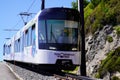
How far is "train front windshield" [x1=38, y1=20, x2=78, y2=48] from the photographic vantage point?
65.9 feet

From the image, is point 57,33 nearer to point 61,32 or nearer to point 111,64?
point 61,32

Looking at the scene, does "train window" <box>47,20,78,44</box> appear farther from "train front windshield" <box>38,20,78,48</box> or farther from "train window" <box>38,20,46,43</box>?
"train window" <box>38,20,46,43</box>

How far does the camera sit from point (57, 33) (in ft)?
66.4

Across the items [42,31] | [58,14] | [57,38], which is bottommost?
[57,38]

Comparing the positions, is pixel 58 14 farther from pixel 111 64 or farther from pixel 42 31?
pixel 111 64

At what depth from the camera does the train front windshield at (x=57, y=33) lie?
20.1 meters

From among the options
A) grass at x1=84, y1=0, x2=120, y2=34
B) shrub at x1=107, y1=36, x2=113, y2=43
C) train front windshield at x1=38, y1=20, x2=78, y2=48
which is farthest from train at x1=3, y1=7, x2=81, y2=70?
grass at x1=84, y1=0, x2=120, y2=34

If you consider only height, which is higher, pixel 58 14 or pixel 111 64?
pixel 58 14

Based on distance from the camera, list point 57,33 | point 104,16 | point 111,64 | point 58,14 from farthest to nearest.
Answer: point 104,16, point 111,64, point 58,14, point 57,33

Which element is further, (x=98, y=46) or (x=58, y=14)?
(x=98, y=46)

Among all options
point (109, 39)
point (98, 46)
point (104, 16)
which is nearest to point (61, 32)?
point (109, 39)

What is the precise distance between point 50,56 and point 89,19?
484 inches

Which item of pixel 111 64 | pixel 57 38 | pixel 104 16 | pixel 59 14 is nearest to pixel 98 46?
pixel 104 16

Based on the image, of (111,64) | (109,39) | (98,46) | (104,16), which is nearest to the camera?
(111,64)
